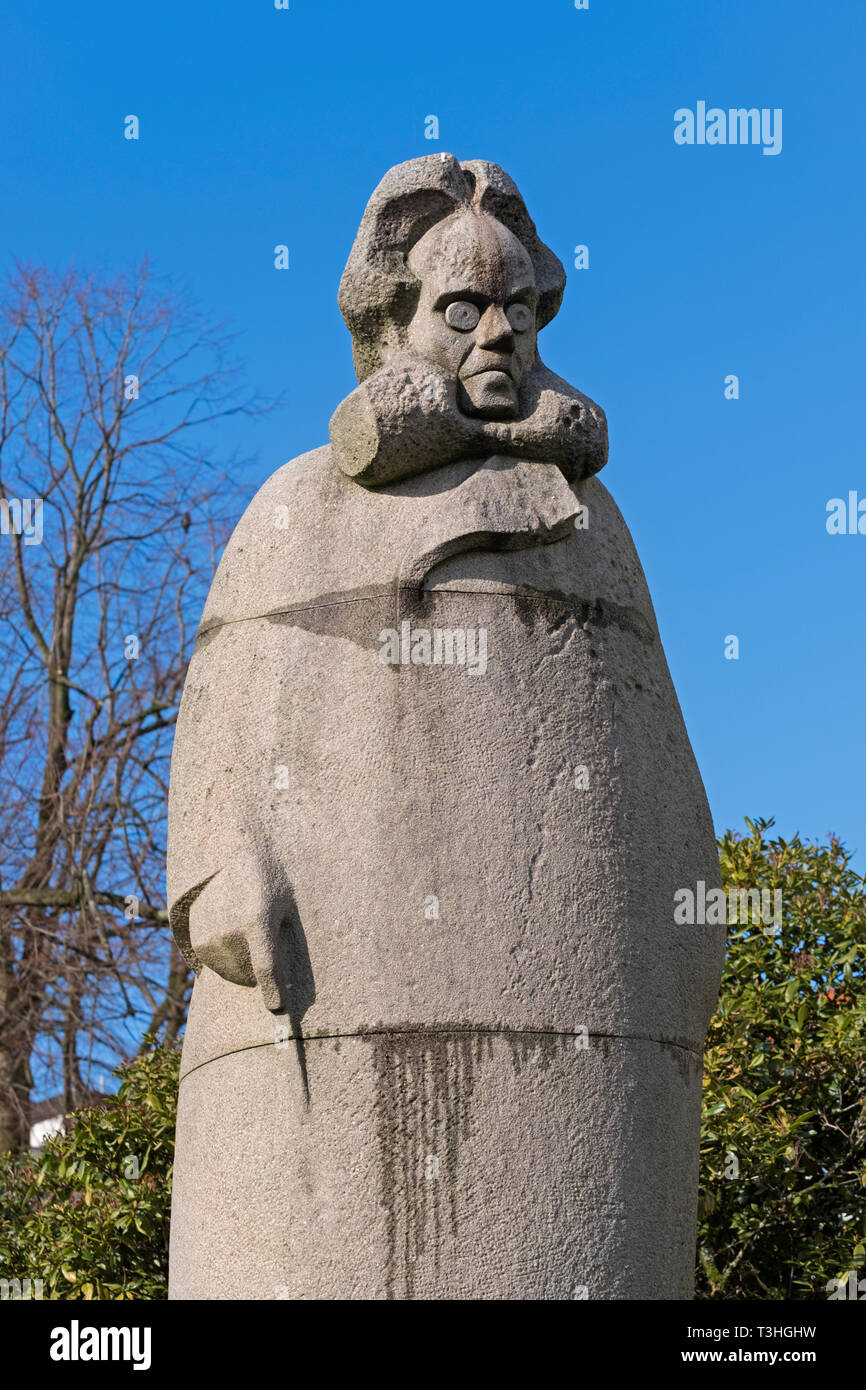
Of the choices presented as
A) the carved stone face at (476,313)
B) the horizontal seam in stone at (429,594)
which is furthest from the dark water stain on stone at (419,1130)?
the carved stone face at (476,313)

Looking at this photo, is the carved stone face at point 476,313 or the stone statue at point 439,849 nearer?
the stone statue at point 439,849

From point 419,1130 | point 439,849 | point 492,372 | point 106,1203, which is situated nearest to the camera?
point 419,1130

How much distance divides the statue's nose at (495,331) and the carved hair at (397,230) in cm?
21

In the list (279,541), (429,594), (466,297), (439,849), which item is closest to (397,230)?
(466,297)

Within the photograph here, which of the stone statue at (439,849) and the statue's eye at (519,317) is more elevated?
the statue's eye at (519,317)

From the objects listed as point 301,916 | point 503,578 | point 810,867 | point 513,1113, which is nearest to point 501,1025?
point 513,1113

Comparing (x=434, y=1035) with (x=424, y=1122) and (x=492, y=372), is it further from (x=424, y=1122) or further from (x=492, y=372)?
(x=492, y=372)

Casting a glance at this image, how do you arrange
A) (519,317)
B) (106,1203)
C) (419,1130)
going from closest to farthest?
(419,1130), (519,317), (106,1203)

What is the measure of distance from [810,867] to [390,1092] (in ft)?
15.5

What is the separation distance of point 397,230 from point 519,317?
0.38 metres

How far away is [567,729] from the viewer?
4488mm

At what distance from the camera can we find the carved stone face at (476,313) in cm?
471

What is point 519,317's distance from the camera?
4.82 meters

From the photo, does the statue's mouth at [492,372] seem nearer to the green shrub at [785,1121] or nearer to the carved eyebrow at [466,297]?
the carved eyebrow at [466,297]
